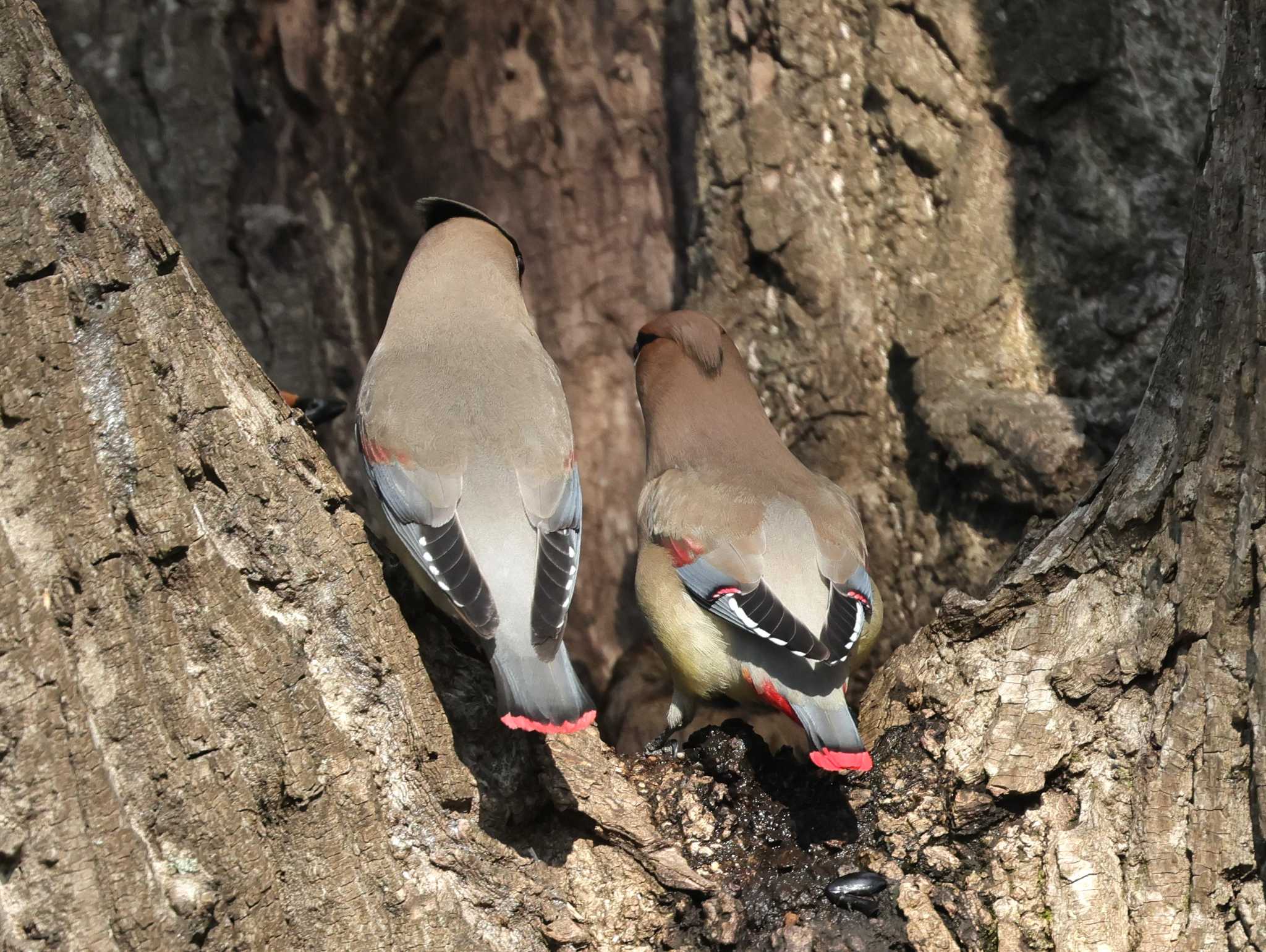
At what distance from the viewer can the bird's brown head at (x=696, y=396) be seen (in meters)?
4.66

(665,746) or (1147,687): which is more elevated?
(1147,687)

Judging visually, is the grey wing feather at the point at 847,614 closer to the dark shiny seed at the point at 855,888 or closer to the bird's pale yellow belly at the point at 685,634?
the bird's pale yellow belly at the point at 685,634

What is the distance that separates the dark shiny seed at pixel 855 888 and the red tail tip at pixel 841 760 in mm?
265

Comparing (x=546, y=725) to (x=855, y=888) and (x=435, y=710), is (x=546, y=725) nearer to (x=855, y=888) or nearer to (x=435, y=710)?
(x=435, y=710)

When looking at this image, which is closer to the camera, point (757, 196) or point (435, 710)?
point (435, 710)

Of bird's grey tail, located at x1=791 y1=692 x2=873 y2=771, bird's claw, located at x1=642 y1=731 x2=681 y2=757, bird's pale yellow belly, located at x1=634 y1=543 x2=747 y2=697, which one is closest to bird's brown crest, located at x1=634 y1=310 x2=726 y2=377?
bird's pale yellow belly, located at x1=634 y1=543 x2=747 y2=697

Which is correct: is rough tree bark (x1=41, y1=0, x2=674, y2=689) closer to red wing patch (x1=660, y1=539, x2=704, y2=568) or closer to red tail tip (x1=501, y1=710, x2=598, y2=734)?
red wing patch (x1=660, y1=539, x2=704, y2=568)

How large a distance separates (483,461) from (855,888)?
1542mm

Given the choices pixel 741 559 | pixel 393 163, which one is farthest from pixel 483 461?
pixel 393 163

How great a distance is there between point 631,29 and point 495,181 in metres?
0.84

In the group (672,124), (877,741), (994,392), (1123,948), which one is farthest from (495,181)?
(1123,948)

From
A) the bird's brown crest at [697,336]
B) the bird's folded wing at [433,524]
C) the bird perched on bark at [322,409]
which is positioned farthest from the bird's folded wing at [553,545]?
the bird perched on bark at [322,409]

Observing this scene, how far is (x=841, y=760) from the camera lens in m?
3.37

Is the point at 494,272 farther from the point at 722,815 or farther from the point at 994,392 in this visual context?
the point at 722,815
